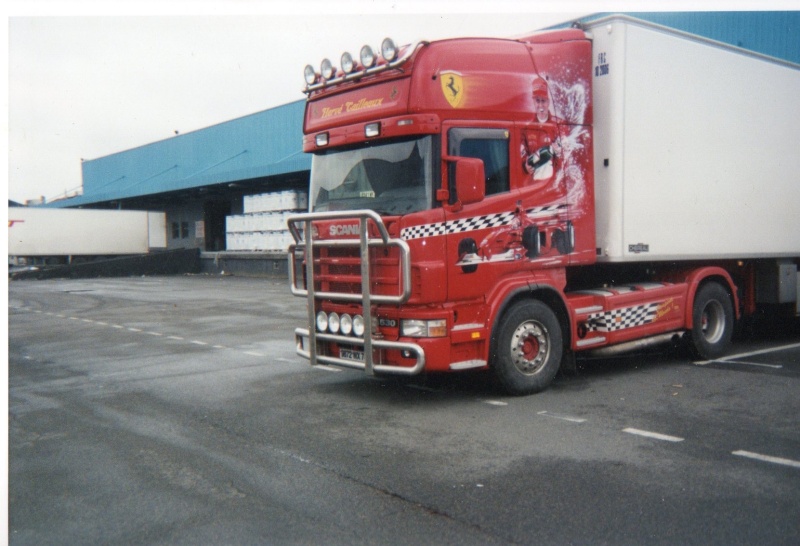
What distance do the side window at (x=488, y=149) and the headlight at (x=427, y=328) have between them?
126 cm

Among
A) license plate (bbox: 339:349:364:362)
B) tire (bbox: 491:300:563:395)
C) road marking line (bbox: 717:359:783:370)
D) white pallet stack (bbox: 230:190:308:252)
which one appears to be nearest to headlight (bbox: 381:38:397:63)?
tire (bbox: 491:300:563:395)

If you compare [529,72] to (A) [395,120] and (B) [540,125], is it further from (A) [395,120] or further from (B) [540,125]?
(A) [395,120]

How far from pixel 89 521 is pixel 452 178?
4336 mm

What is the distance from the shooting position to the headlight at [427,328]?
24.0 ft

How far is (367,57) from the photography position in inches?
308

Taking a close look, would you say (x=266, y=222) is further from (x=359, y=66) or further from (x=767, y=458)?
(x=767, y=458)

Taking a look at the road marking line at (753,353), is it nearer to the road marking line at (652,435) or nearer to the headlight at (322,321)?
the road marking line at (652,435)

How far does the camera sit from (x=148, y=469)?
583 centimetres

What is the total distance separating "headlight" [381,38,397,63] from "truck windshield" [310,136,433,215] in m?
0.82

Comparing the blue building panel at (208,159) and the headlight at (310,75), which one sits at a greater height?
the blue building panel at (208,159)

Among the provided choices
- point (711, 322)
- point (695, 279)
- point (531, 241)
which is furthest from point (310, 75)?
point (711, 322)

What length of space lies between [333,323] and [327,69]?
283cm

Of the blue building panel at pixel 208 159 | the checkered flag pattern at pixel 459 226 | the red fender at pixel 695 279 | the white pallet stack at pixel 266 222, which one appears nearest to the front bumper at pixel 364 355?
the checkered flag pattern at pixel 459 226

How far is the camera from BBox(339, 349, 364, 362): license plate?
7727mm
